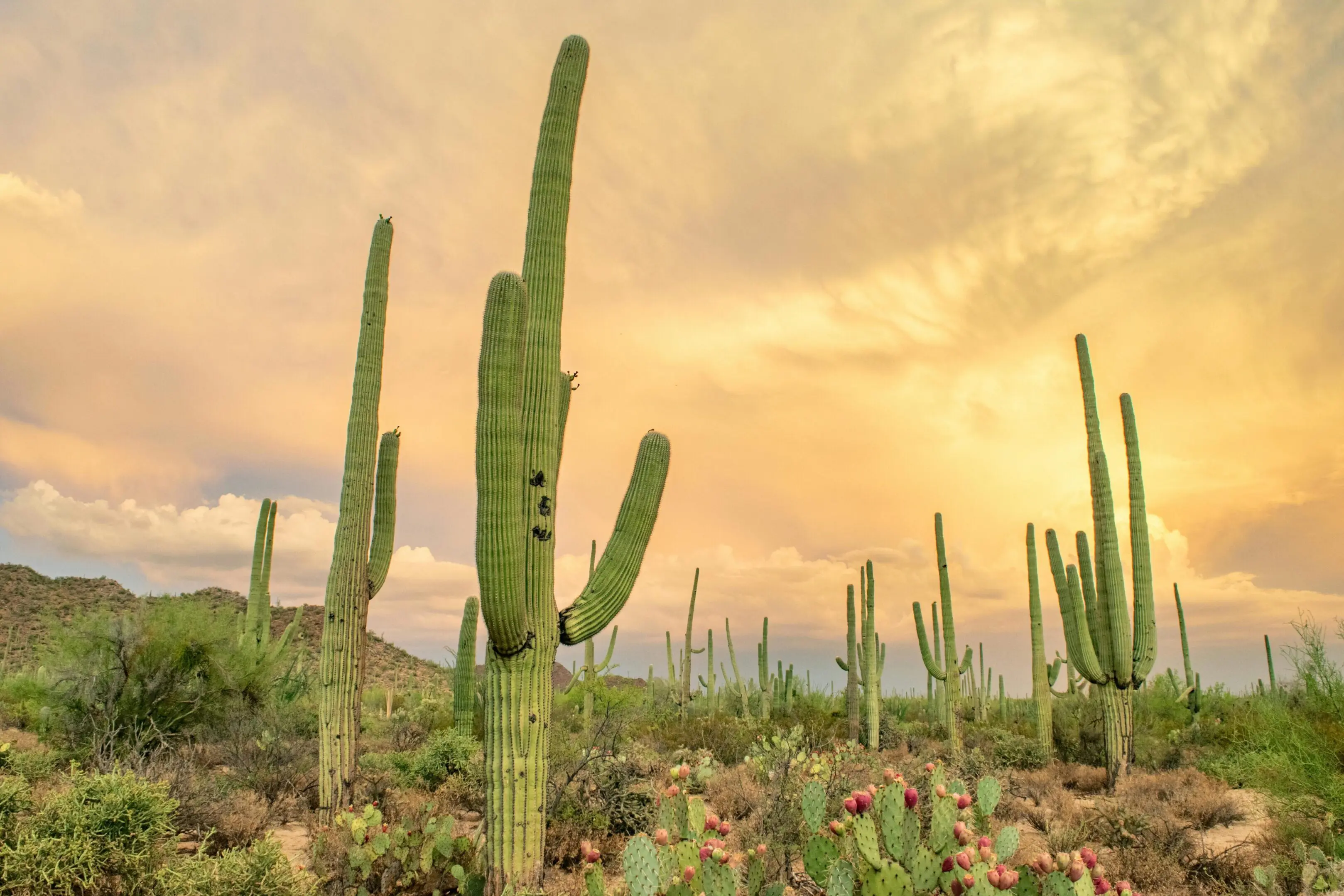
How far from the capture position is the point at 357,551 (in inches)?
360

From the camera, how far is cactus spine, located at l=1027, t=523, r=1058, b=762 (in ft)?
46.4

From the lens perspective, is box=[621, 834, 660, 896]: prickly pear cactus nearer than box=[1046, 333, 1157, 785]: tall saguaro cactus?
Yes

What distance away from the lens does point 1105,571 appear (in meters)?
12.5

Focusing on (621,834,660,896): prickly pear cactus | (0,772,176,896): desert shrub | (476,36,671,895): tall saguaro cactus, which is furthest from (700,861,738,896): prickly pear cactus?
(0,772,176,896): desert shrub

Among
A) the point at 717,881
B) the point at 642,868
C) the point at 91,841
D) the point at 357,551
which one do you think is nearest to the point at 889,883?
the point at 717,881

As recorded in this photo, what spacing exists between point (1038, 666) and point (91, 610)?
39928 mm

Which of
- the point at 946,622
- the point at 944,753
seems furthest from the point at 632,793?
the point at 946,622

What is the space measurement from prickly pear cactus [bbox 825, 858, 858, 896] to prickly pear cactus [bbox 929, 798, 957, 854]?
520mm

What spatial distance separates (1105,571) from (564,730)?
8.49 m

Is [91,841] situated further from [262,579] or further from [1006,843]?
[262,579]

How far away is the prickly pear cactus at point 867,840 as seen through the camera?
12.8 ft

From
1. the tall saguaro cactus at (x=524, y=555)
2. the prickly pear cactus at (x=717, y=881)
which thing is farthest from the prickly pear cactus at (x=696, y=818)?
the tall saguaro cactus at (x=524, y=555)

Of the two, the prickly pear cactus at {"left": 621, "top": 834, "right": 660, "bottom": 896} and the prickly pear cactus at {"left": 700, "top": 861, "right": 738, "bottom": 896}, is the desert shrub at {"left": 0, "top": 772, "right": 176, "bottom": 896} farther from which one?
the prickly pear cactus at {"left": 700, "top": 861, "right": 738, "bottom": 896}

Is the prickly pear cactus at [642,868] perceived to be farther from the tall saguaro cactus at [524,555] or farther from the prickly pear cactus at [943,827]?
the tall saguaro cactus at [524,555]
